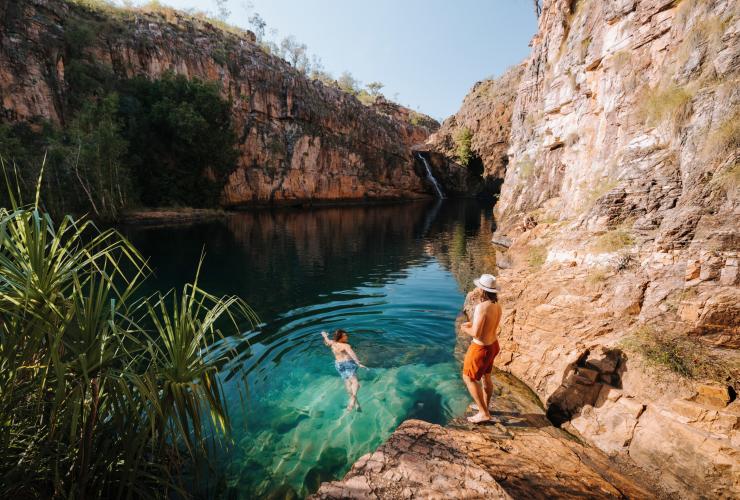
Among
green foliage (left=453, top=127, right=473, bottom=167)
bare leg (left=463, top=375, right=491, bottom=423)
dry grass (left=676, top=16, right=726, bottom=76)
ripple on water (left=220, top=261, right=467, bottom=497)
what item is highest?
green foliage (left=453, top=127, right=473, bottom=167)

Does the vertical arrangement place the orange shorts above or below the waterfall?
below

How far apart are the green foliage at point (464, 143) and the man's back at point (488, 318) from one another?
46.4 m

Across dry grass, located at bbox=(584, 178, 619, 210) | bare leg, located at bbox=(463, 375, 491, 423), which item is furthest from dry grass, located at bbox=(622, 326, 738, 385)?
dry grass, located at bbox=(584, 178, 619, 210)

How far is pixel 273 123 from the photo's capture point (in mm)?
44281

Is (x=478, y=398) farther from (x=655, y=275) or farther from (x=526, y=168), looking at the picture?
(x=526, y=168)

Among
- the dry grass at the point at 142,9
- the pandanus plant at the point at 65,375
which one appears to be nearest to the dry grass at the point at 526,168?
the pandanus plant at the point at 65,375

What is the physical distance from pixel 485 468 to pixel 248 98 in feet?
→ 156

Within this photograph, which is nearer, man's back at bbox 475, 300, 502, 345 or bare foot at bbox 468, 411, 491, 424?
man's back at bbox 475, 300, 502, 345

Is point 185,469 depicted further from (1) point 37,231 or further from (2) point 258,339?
(2) point 258,339

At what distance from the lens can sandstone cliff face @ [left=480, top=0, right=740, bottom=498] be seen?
353cm

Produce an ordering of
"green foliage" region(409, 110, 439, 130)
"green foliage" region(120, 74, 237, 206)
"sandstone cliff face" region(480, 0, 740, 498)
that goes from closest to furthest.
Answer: "sandstone cliff face" region(480, 0, 740, 498)
"green foliage" region(120, 74, 237, 206)
"green foliage" region(409, 110, 439, 130)

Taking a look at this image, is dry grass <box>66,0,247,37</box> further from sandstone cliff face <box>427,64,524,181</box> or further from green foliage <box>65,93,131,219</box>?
sandstone cliff face <box>427,64,524,181</box>

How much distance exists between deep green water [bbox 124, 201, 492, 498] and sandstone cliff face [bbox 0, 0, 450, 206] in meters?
18.9

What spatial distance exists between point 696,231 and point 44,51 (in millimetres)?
40549
